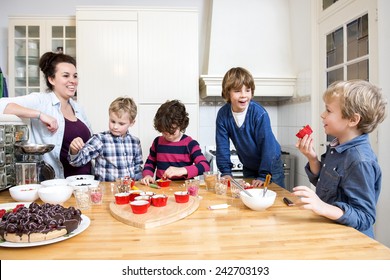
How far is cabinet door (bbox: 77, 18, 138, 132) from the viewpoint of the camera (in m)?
3.16

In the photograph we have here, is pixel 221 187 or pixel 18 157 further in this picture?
pixel 18 157

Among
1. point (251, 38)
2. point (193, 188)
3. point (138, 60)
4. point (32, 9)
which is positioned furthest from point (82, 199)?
point (32, 9)

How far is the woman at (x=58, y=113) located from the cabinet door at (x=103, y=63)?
1024 mm

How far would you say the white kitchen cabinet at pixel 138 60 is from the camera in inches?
124

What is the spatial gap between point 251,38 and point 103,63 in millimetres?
1554

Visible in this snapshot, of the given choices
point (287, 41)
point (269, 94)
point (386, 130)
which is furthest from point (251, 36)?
point (386, 130)

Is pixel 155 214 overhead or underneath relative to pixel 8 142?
underneath

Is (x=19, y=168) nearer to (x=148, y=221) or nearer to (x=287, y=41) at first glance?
(x=148, y=221)

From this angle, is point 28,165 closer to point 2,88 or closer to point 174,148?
point 174,148

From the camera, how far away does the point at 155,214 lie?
1025 millimetres

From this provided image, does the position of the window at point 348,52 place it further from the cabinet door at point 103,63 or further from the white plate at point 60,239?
the white plate at point 60,239

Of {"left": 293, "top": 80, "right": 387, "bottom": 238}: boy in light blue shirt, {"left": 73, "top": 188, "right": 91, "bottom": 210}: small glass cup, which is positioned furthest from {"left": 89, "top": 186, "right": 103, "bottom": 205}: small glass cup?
{"left": 293, "top": 80, "right": 387, "bottom": 238}: boy in light blue shirt

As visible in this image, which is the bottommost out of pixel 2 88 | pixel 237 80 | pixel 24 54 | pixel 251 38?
pixel 237 80

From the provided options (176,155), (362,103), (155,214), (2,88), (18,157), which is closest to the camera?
(155,214)
